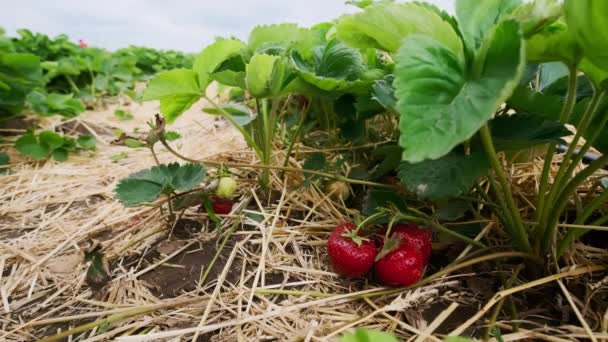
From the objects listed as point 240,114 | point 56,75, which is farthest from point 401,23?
point 56,75

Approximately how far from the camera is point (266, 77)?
2.52 ft

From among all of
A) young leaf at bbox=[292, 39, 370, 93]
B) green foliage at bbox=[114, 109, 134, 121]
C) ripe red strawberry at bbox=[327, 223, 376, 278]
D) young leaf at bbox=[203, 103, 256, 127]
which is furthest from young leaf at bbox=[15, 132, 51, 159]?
A: ripe red strawberry at bbox=[327, 223, 376, 278]

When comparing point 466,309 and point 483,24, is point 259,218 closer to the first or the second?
point 466,309

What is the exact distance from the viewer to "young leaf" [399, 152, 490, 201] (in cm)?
56

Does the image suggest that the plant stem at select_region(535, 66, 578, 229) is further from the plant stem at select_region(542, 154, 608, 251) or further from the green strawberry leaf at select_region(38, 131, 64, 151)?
the green strawberry leaf at select_region(38, 131, 64, 151)

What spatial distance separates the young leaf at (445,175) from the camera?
56 cm

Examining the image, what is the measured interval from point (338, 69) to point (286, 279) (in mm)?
426

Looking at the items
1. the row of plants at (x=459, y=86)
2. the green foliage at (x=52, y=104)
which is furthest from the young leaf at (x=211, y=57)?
the green foliage at (x=52, y=104)

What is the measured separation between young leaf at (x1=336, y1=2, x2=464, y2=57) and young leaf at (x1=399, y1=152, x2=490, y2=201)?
0.54 feet

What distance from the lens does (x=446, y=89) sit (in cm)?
46

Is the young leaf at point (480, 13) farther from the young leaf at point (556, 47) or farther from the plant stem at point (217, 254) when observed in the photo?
the plant stem at point (217, 254)

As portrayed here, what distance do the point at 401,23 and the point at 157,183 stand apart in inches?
23.2

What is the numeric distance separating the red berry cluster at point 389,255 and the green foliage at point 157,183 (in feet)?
1.13

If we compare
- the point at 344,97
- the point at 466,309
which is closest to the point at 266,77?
the point at 344,97
